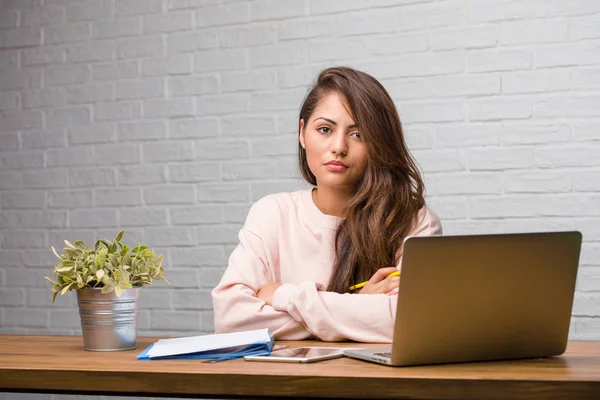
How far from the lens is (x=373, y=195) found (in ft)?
7.29

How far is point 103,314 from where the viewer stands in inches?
63.2

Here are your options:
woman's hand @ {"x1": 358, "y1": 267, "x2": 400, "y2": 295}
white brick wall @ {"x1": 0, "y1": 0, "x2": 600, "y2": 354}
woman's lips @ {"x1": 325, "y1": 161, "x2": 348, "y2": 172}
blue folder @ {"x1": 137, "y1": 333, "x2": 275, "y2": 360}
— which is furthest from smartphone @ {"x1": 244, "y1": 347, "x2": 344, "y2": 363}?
white brick wall @ {"x1": 0, "y1": 0, "x2": 600, "y2": 354}

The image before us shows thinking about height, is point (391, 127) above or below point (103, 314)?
above

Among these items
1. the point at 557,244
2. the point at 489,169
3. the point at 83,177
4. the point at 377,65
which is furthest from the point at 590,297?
the point at 83,177

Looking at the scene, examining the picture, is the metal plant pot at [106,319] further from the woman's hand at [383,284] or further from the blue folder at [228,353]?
the woman's hand at [383,284]

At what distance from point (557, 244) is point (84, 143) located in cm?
271

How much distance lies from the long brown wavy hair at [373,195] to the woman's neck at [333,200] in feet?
0.13

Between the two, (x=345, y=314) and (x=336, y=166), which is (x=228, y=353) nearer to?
(x=345, y=314)

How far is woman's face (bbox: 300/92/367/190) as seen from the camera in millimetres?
2199

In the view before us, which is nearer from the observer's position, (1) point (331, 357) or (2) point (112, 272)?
(1) point (331, 357)

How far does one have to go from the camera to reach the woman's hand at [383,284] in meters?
1.87

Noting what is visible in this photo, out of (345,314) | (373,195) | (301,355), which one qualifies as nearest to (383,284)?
(345,314)

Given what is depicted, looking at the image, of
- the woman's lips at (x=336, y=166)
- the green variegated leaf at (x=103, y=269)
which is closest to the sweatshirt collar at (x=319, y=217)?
the woman's lips at (x=336, y=166)

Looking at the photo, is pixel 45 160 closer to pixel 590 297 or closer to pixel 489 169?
pixel 489 169
